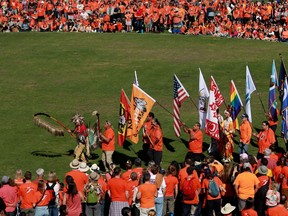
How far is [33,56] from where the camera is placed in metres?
43.8

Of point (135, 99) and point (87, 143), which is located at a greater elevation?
point (135, 99)

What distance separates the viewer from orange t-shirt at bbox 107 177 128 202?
20.0 meters

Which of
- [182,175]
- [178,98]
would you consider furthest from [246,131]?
[182,175]

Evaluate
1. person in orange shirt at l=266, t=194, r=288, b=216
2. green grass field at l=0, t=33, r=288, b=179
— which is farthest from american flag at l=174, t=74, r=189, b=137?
person in orange shirt at l=266, t=194, r=288, b=216

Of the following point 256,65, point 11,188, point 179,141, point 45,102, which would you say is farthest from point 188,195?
point 256,65

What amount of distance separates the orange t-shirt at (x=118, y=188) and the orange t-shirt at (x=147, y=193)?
1.92 feet

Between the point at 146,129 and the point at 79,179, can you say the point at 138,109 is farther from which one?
the point at 79,179

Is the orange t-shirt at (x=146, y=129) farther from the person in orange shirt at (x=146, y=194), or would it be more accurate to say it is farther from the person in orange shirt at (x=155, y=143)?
the person in orange shirt at (x=146, y=194)

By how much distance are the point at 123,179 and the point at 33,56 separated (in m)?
24.4

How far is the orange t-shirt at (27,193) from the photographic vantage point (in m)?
20.1

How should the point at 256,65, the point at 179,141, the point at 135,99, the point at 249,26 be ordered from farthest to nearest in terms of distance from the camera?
the point at 249,26
the point at 256,65
the point at 179,141
the point at 135,99

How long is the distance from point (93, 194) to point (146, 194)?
4.82ft

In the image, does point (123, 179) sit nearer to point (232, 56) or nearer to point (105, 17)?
point (232, 56)

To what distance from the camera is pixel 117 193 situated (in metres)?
20.0
